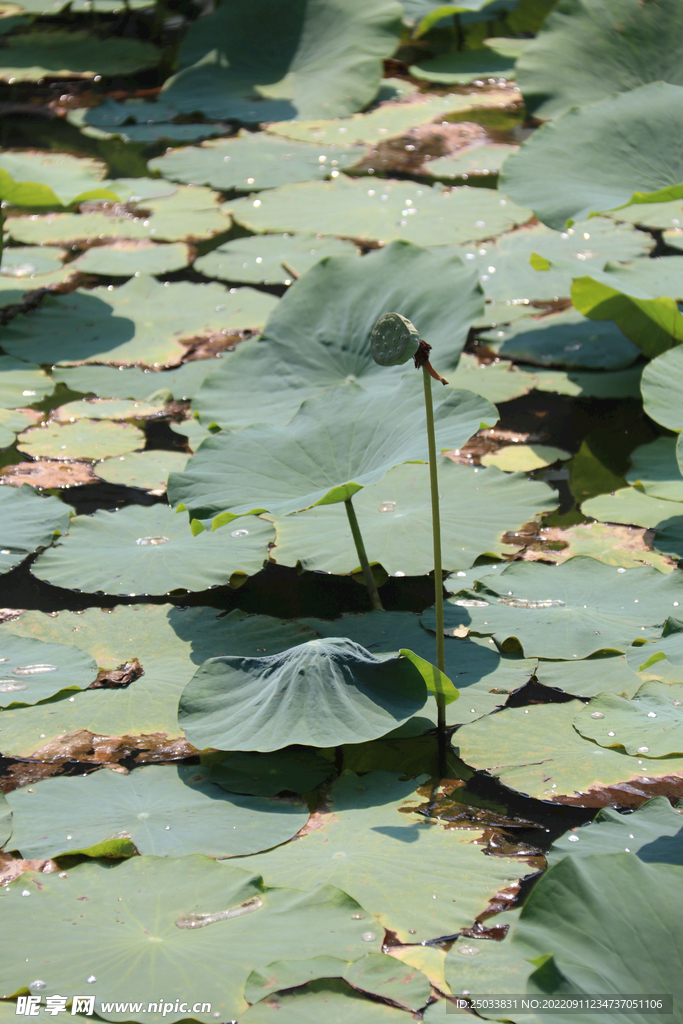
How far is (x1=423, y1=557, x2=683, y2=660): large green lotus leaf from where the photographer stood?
1602mm

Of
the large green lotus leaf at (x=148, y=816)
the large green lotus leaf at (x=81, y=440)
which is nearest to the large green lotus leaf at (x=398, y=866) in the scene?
the large green lotus leaf at (x=148, y=816)

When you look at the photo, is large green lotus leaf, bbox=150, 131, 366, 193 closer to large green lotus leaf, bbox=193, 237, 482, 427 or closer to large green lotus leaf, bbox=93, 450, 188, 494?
large green lotus leaf, bbox=193, 237, 482, 427

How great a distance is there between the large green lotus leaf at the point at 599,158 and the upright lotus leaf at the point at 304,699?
61.4 inches

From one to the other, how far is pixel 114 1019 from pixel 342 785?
48 centimetres

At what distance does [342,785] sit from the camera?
4.64ft

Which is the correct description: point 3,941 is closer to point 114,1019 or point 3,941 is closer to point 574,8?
point 114,1019

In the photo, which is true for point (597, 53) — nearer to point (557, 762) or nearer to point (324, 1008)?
point (557, 762)

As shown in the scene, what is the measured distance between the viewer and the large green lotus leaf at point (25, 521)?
1.92 m

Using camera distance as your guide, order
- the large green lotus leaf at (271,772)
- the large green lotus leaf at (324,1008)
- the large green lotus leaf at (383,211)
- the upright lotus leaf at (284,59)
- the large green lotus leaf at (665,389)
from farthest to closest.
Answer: the upright lotus leaf at (284,59)
the large green lotus leaf at (383,211)
the large green lotus leaf at (665,389)
the large green lotus leaf at (271,772)
the large green lotus leaf at (324,1008)

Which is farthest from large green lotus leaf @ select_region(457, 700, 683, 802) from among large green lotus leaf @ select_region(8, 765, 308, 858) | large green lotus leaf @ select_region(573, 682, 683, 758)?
large green lotus leaf @ select_region(8, 765, 308, 858)

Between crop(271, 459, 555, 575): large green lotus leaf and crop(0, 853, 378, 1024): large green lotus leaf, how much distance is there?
0.74 meters

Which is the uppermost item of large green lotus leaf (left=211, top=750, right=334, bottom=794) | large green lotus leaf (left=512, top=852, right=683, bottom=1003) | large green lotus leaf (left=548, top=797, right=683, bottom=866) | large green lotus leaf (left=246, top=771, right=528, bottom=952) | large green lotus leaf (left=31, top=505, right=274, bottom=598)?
large green lotus leaf (left=512, top=852, right=683, bottom=1003)

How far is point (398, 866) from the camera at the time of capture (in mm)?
1242

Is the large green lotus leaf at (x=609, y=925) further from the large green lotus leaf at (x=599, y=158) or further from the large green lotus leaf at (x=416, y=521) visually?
the large green lotus leaf at (x=599, y=158)
